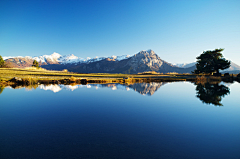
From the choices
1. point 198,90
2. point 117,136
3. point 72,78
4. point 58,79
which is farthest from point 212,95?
point 58,79

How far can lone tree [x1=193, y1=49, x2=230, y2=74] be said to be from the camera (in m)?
60.1

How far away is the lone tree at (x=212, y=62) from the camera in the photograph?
6007 cm

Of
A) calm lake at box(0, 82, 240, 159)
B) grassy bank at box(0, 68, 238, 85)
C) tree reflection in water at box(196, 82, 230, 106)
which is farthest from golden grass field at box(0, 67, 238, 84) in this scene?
calm lake at box(0, 82, 240, 159)

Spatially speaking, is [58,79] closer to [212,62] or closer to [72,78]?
[72,78]

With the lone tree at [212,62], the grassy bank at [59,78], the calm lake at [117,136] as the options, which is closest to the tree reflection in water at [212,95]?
the calm lake at [117,136]

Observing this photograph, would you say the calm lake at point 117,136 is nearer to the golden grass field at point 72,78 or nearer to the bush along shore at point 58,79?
the bush along shore at point 58,79

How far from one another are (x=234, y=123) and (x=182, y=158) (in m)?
6.70

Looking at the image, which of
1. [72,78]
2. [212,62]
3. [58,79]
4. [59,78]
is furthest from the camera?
[212,62]

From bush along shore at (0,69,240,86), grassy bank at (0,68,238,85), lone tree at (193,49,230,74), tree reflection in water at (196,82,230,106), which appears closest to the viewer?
tree reflection in water at (196,82,230,106)

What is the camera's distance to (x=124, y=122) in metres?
8.78

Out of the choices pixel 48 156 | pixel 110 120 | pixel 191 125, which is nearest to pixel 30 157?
pixel 48 156

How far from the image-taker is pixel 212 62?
6297cm

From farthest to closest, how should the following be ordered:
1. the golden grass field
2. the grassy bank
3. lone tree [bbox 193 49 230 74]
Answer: lone tree [bbox 193 49 230 74] < the golden grass field < the grassy bank

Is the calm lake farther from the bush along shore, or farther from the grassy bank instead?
the grassy bank
